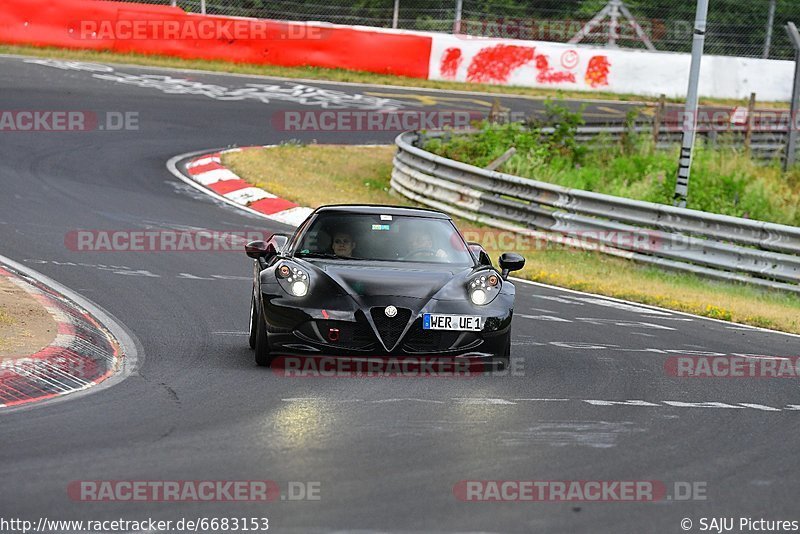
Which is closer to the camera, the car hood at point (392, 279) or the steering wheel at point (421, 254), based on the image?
the car hood at point (392, 279)

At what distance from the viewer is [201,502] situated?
567 centimetres

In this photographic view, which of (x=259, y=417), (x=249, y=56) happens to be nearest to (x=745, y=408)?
(x=259, y=417)

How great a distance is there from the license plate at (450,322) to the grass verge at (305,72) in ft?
77.2

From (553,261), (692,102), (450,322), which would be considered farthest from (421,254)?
(692,102)

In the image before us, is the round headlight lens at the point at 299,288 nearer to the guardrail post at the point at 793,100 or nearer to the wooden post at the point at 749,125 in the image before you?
the guardrail post at the point at 793,100

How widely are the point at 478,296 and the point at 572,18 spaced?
29535 millimetres

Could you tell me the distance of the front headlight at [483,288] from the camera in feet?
30.6

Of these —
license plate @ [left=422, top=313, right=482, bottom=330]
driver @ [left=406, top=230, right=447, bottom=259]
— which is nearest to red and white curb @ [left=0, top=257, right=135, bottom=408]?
license plate @ [left=422, top=313, right=482, bottom=330]

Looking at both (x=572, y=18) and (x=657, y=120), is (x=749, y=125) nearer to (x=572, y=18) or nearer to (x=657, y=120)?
(x=657, y=120)

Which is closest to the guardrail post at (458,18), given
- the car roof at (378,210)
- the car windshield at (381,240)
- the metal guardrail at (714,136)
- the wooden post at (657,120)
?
the metal guardrail at (714,136)

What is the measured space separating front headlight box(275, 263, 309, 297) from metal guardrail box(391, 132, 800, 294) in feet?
26.8

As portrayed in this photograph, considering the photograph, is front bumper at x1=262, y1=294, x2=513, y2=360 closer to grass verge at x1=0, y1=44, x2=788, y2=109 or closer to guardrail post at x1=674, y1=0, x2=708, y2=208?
guardrail post at x1=674, y1=0, x2=708, y2=208

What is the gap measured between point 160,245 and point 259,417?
853 centimetres

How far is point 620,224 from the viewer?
17.5 meters
